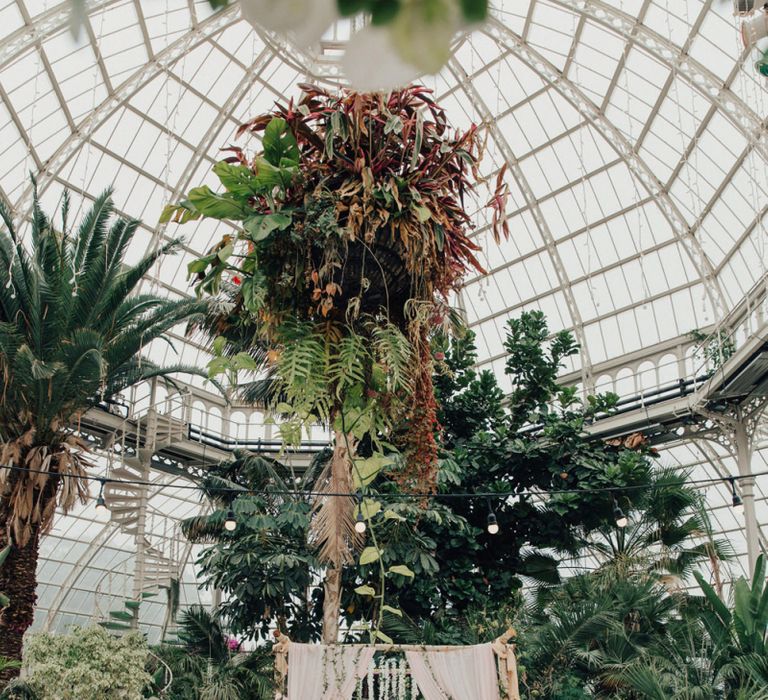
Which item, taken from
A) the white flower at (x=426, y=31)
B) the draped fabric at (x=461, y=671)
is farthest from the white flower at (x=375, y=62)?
the draped fabric at (x=461, y=671)

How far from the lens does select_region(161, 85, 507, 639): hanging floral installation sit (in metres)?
3.05

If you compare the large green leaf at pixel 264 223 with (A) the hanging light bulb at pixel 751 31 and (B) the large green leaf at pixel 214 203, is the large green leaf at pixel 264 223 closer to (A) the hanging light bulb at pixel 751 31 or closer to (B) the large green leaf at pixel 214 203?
(B) the large green leaf at pixel 214 203

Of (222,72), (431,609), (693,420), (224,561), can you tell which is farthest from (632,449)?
(222,72)

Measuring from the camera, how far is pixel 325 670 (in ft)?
31.5

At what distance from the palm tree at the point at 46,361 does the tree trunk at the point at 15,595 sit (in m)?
0.01

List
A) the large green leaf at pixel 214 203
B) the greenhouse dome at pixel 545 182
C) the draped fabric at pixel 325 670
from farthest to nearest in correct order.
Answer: the greenhouse dome at pixel 545 182
the draped fabric at pixel 325 670
the large green leaf at pixel 214 203

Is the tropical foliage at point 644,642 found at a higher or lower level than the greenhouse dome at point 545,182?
lower

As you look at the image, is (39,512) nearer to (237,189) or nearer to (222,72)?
(237,189)

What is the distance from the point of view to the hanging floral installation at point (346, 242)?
305 cm

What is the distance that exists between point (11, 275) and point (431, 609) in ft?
23.9

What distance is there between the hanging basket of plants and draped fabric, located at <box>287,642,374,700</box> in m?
6.75

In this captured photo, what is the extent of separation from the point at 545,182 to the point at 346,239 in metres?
19.4

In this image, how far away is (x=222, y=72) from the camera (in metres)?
19.9

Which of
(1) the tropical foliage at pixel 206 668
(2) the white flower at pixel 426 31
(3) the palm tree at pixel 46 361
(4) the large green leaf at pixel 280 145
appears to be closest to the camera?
(2) the white flower at pixel 426 31
